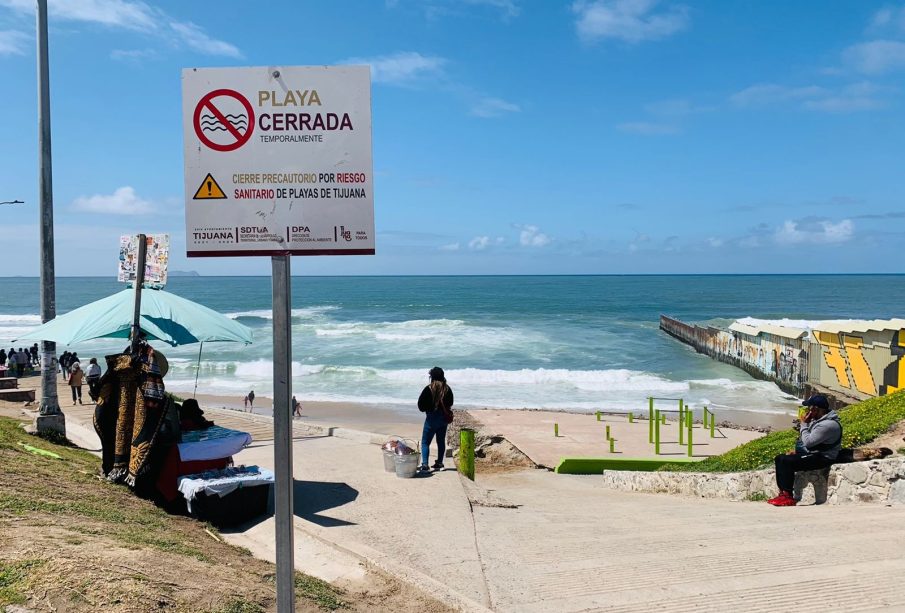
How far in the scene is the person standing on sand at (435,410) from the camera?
897cm

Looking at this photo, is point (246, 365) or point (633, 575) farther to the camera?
point (246, 365)

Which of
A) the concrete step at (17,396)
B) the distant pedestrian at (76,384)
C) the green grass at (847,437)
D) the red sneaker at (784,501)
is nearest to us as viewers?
the red sneaker at (784,501)

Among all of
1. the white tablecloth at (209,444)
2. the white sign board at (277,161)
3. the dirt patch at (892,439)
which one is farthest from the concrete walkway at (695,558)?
the white sign board at (277,161)

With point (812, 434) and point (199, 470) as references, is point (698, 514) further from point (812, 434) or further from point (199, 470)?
point (199, 470)

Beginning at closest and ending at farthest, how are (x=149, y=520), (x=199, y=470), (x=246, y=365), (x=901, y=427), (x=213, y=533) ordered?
1. (x=149, y=520)
2. (x=213, y=533)
3. (x=199, y=470)
4. (x=901, y=427)
5. (x=246, y=365)

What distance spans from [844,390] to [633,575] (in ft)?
80.3

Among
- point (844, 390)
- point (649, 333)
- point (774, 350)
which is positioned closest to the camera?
point (844, 390)

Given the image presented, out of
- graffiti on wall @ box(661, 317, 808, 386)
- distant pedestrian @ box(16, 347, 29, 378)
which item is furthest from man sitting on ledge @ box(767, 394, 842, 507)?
distant pedestrian @ box(16, 347, 29, 378)

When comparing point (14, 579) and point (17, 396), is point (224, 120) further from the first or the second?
point (17, 396)

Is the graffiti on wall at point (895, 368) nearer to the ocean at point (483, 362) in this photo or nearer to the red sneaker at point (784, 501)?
the ocean at point (483, 362)

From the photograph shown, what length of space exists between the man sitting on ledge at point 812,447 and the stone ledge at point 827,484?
141 millimetres

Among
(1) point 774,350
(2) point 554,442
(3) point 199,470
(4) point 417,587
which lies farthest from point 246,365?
(4) point 417,587

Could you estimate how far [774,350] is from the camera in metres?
34.0

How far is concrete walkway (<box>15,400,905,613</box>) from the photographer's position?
454 centimetres
